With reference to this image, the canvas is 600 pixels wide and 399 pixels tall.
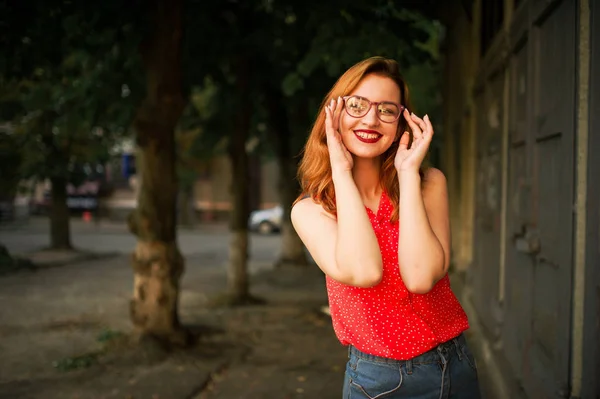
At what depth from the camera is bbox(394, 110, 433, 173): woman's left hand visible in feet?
6.39

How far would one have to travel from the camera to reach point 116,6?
671cm

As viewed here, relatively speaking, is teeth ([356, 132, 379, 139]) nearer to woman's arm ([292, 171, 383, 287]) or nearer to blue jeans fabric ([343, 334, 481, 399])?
woman's arm ([292, 171, 383, 287])

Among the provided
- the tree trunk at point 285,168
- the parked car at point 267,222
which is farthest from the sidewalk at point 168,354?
the parked car at point 267,222

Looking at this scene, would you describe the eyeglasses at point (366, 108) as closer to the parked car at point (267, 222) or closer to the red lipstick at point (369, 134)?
the red lipstick at point (369, 134)

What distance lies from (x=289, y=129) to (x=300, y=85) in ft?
20.9

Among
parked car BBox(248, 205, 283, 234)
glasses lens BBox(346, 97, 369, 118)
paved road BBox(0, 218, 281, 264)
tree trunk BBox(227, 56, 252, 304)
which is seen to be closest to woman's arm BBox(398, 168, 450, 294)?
glasses lens BBox(346, 97, 369, 118)

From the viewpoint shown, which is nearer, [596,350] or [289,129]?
[596,350]

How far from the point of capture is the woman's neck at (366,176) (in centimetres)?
214

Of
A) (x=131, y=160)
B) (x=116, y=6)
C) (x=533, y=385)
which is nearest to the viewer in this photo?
(x=533, y=385)

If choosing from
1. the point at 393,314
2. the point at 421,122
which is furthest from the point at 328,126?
the point at 393,314

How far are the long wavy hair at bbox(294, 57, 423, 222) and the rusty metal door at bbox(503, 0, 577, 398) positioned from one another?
147cm

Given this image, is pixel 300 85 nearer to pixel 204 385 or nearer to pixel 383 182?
pixel 204 385

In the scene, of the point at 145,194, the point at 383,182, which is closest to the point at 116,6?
the point at 145,194

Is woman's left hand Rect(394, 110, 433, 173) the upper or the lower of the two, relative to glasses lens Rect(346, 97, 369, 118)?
lower
